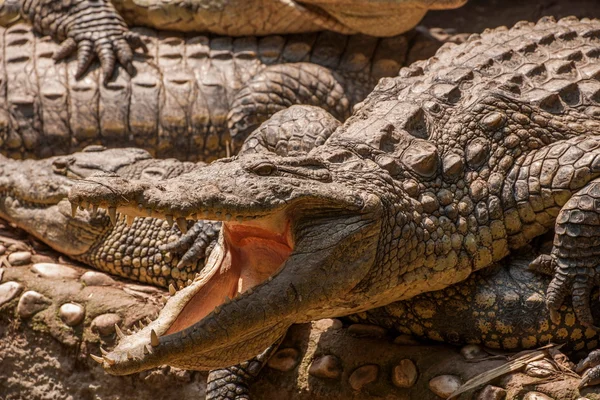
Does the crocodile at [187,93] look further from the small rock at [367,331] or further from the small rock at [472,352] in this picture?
the small rock at [472,352]

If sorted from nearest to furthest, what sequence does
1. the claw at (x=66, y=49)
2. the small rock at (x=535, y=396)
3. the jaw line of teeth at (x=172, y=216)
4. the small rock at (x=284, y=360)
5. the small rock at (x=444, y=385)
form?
the jaw line of teeth at (x=172, y=216)
the small rock at (x=535, y=396)
the small rock at (x=444, y=385)
the small rock at (x=284, y=360)
the claw at (x=66, y=49)

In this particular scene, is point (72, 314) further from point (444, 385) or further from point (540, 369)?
point (540, 369)

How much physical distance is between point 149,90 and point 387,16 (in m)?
1.54

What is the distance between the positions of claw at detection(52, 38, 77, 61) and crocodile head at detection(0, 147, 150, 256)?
4.55ft

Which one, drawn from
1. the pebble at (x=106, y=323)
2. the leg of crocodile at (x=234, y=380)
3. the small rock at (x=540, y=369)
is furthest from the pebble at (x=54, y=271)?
the small rock at (x=540, y=369)

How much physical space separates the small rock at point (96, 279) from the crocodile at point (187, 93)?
4.78 ft

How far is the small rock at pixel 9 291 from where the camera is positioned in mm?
4117

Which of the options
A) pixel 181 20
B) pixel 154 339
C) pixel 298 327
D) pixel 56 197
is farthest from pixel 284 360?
pixel 181 20

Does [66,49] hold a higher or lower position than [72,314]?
higher

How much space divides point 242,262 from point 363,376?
651 millimetres

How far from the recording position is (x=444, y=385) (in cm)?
330

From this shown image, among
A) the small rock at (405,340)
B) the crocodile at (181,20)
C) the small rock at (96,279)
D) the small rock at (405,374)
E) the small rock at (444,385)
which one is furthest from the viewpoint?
the crocodile at (181,20)

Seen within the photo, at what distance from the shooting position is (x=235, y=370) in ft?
11.9

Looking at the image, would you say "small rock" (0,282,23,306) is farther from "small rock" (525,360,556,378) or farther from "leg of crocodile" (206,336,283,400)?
"small rock" (525,360,556,378)
